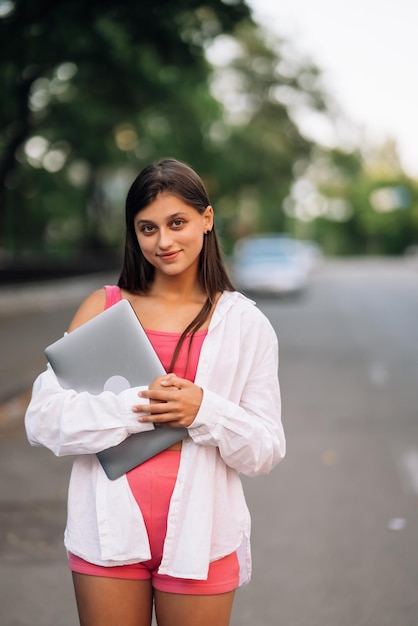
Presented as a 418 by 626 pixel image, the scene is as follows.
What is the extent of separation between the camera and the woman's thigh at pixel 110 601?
2000 millimetres

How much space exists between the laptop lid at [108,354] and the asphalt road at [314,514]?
2073 millimetres

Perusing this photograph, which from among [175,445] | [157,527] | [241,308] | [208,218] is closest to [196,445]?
[175,445]

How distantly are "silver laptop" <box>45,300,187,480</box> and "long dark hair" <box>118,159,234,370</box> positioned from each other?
0.32ft

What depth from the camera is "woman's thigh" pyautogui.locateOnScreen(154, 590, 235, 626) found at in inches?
78.6

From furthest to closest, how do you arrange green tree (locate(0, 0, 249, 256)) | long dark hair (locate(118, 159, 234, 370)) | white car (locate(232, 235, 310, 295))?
1. white car (locate(232, 235, 310, 295))
2. green tree (locate(0, 0, 249, 256))
3. long dark hair (locate(118, 159, 234, 370))

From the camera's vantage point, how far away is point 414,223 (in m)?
89.1

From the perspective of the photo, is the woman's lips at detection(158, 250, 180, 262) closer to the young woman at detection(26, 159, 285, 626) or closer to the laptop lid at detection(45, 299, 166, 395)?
the young woman at detection(26, 159, 285, 626)

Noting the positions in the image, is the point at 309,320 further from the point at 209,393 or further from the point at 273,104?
the point at 273,104

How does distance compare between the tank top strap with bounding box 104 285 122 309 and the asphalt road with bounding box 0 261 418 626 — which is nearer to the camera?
the tank top strap with bounding box 104 285 122 309

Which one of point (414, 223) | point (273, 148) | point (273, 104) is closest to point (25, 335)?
point (273, 148)

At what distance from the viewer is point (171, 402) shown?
6.27 ft

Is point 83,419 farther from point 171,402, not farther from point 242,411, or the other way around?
point 242,411

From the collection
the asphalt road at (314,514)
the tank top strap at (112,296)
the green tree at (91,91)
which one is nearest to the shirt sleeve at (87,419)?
the tank top strap at (112,296)

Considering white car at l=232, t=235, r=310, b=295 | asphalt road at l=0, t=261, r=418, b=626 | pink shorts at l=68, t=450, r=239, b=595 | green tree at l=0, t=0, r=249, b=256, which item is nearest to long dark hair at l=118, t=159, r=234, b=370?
pink shorts at l=68, t=450, r=239, b=595
